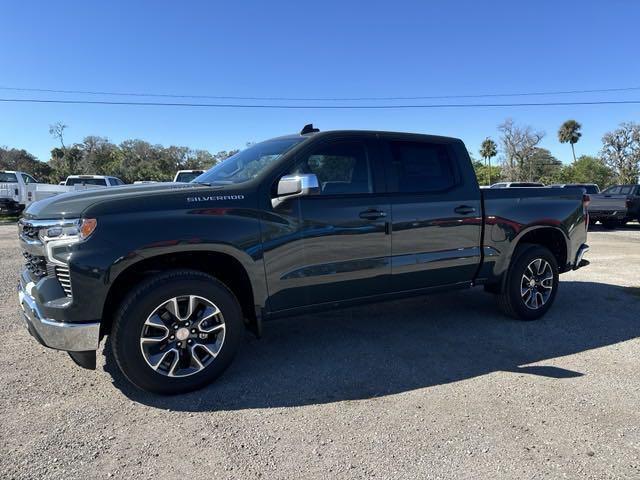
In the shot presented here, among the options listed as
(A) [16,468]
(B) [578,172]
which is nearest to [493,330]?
(A) [16,468]

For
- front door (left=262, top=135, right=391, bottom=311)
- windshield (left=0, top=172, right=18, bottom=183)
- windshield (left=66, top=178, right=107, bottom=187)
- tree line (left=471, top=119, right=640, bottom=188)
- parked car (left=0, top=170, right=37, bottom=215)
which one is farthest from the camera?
tree line (left=471, top=119, right=640, bottom=188)

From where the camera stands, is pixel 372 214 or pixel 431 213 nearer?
pixel 372 214

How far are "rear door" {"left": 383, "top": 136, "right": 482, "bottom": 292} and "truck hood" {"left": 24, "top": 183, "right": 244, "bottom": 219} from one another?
152 centimetres

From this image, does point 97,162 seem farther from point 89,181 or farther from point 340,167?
point 340,167

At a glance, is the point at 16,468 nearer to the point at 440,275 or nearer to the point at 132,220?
the point at 132,220

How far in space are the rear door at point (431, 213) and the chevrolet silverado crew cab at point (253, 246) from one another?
0.01 m

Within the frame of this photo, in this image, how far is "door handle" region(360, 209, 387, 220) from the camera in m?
3.90

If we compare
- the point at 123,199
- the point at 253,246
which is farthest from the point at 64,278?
the point at 253,246

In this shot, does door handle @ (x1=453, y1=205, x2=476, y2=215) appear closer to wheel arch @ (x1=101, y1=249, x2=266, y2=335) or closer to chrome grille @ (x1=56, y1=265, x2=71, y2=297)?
wheel arch @ (x1=101, y1=249, x2=266, y2=335)

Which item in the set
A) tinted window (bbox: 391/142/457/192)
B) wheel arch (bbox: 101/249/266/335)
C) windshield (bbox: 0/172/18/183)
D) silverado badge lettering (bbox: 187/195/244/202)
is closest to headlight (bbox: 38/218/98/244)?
wheel arch (bbox: 101/249/266/335)

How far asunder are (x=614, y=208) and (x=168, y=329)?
59.2ft

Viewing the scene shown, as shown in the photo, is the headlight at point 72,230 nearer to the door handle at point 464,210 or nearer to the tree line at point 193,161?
the door handle at point 464,210

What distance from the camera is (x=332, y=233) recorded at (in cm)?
375

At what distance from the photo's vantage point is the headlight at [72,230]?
9.73ft
